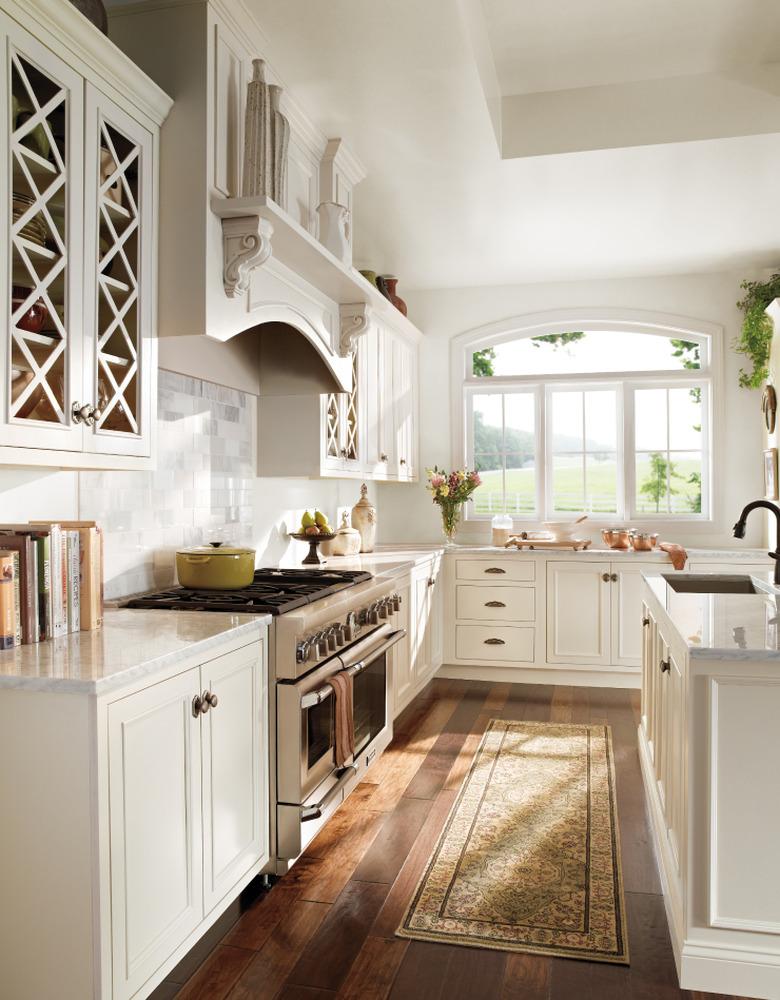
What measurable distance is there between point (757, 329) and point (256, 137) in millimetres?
3865

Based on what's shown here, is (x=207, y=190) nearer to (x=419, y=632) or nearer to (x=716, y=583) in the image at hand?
(x=716, y=583)

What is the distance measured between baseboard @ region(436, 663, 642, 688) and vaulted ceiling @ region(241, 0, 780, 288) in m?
2.66

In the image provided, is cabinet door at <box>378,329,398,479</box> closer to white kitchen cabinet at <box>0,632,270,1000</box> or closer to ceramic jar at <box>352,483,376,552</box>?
ceramic jar at <box>352,483,376,552</box>

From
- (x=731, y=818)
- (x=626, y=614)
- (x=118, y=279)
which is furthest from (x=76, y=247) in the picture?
(x=626, y=614)

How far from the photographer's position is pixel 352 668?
3.02 meters

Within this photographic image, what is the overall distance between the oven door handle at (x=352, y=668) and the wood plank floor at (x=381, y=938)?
0.56 m

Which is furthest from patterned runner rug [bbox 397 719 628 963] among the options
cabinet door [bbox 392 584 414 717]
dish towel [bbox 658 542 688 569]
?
dish towel [bbox 658 542 688 569]

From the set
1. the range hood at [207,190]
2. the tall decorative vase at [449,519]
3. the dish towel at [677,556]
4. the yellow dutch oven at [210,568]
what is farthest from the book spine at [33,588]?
the dish towel at [677,556]

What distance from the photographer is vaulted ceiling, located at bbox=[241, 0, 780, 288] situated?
280 centimetres

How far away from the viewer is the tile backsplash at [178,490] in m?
2.76

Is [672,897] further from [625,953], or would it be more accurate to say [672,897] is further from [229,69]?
[229,69]

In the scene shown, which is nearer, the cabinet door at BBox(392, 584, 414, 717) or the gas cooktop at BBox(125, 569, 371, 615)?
the gas cooktop at BBox(125, 569, 371, 615)

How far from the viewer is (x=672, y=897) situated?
7.66 feet

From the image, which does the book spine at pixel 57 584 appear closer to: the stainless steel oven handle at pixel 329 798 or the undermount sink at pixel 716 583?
the stainless steel oven handle at pixel 329 798
